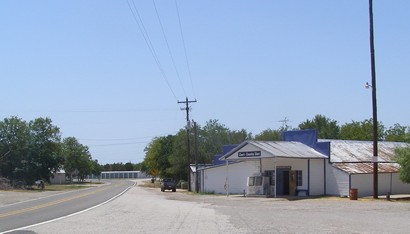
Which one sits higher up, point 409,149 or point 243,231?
point 409,149

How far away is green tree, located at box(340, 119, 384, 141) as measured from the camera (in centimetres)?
8819

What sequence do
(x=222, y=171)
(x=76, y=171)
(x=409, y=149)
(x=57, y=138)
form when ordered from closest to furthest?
(x=409, y=149) → (x=222, y=171) → (x=57, y=138) → (x=76, y=171)

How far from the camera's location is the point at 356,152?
48812 mm

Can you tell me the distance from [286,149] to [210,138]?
148 ft

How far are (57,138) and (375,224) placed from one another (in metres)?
83.2

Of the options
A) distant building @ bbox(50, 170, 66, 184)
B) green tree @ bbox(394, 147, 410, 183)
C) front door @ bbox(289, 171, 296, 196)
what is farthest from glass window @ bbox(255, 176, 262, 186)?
distant building @ bbox(50, 170, 66, 184)

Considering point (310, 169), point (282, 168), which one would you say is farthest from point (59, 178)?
point (310, 169)

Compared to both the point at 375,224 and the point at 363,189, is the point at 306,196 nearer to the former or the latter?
the point at 363,189

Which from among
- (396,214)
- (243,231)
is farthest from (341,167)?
(243,231)

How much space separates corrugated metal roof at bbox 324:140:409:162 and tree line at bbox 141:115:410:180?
2547cm

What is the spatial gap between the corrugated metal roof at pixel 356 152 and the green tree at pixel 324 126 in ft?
170

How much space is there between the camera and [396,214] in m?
23.9

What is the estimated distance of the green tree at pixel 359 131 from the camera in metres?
88.2

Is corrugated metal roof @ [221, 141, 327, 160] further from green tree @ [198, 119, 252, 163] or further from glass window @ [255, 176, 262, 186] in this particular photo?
green tree @ [198, 119, 252, 163]
